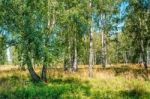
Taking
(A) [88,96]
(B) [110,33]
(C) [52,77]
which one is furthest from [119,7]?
(A) [88,96]

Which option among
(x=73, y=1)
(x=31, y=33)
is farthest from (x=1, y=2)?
(x=73, y=1)

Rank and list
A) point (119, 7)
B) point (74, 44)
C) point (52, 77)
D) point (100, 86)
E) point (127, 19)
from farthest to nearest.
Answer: point (119, 7) → point (74, 44) → point (127, 19) → point (52, 77) → point (100, 86)

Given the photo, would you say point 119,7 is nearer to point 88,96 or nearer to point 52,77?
point 52,77

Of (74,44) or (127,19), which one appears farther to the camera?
(74,44)

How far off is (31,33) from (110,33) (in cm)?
3502

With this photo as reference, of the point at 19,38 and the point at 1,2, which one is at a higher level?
the point at 1,2

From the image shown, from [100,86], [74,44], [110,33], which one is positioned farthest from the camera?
[110,33]

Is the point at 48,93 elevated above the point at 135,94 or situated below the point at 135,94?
above

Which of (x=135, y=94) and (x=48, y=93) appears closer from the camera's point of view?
(x=135, y=94)

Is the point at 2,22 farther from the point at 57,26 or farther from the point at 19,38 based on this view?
the point at 57,26

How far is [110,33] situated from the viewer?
56.6 meters

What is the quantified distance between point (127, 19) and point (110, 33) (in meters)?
20.4

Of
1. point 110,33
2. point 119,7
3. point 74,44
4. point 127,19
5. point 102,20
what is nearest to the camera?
point 127,19

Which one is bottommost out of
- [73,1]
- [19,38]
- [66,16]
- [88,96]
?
[88,96]
